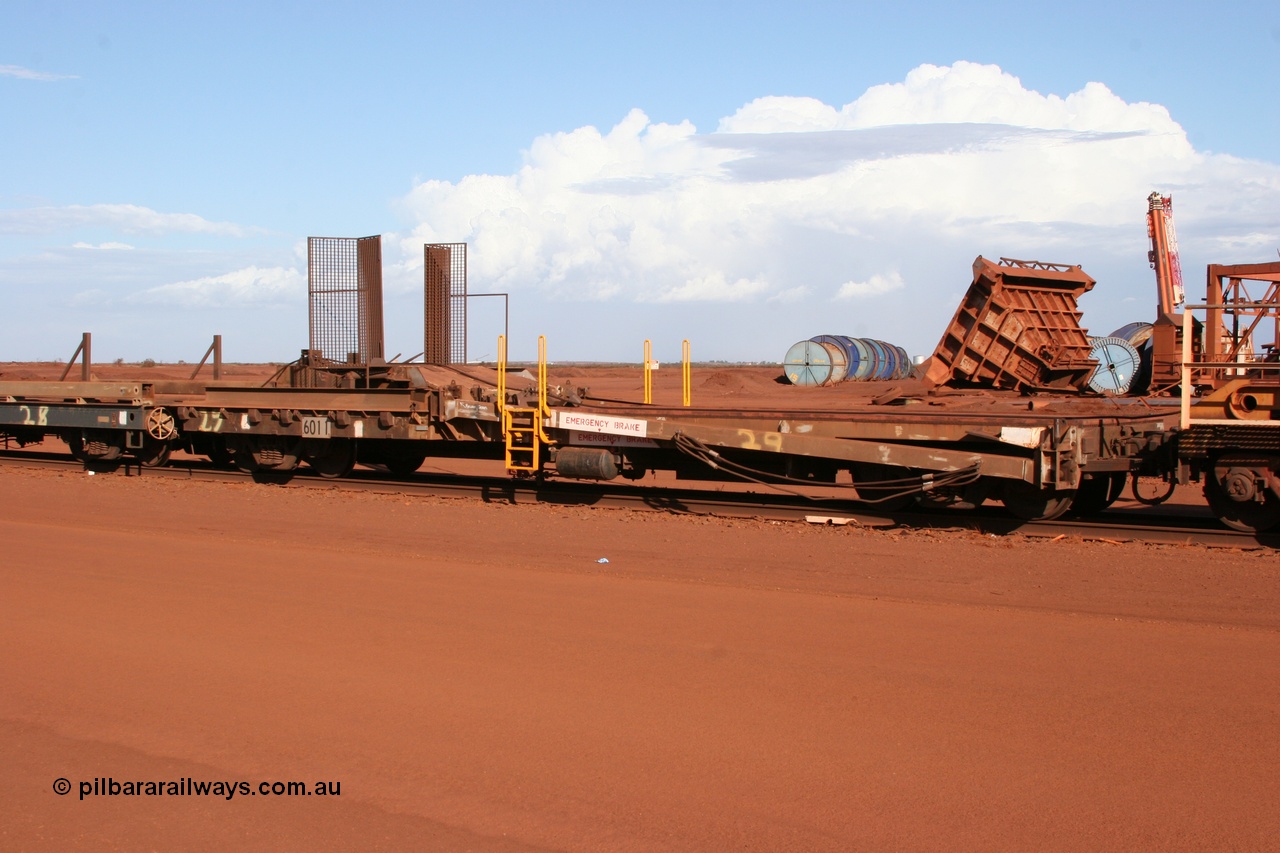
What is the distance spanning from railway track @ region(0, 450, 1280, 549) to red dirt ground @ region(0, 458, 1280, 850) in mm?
1522

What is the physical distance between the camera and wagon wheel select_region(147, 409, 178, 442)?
15.4 metres

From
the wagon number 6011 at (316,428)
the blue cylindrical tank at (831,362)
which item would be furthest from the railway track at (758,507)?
the blue cylindrical tank at (831,362)

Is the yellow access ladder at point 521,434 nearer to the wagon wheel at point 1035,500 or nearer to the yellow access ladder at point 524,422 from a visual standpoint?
the yellow access ladder at point 524,422

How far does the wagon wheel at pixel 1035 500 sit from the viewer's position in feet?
34.9

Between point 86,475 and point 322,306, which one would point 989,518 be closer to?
point 322,306

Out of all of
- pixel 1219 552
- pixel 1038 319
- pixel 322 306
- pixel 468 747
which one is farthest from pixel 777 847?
pixel 1038 319

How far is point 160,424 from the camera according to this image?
1552 centimetres

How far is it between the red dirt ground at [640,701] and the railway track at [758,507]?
59.9 inches

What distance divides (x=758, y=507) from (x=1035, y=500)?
2.82 metres

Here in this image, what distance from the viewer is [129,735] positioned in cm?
460

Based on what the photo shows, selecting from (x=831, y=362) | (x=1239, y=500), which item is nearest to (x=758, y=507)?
(x=1239, y=500)

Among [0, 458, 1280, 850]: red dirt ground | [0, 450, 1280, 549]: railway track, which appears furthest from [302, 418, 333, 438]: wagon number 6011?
[0, 458, 1280, 850]: red dirt ground

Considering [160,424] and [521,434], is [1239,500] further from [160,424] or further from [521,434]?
[160,424]

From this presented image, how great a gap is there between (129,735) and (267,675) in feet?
2.71
